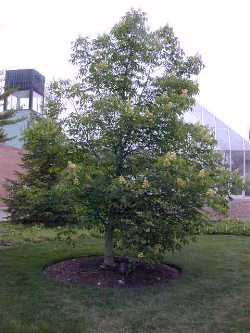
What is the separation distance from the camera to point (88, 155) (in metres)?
7.77

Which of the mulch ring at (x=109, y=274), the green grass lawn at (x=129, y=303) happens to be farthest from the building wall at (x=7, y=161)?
the mulch ring at (x=109, y=274)

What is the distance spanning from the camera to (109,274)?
309 inches

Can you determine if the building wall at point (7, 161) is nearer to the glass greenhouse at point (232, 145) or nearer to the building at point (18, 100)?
the building at point (18, 100)

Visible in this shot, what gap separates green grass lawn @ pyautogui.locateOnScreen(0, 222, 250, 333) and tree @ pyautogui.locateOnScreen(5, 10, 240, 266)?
813mm

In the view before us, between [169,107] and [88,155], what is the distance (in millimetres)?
1688

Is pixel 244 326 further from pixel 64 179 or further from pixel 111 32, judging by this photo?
pixel 111 32

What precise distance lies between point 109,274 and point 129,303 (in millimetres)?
1511

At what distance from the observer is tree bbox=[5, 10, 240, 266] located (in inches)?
272

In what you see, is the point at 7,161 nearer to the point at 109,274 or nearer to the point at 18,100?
the point at 18,100

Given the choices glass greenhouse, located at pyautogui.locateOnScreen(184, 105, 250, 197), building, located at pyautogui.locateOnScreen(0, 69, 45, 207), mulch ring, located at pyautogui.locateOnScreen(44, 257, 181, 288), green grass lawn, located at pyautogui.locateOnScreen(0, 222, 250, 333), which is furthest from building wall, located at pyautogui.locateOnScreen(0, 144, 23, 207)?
mulch ring, located at pyautogui.locateOnScreen(44, 257, 181, 288)

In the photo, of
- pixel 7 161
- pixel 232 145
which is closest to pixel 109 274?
pixel 232 145

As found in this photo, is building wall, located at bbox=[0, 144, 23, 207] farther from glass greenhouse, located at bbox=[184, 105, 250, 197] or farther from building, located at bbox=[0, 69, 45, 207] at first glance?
glass greenhouse, located at bbox=[184, 105, 250, 197]

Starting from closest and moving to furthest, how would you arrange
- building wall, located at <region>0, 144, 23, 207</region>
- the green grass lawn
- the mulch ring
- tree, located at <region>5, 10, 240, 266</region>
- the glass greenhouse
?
the green grass lawn
tree, located at <region>5, 10, 240, 266</region>
the mulch ring
the glass greenhouse
building wall, located at <region>0, 144, 23, 207</region>

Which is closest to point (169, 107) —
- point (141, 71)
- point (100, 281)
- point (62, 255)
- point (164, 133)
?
point (164, 133)
